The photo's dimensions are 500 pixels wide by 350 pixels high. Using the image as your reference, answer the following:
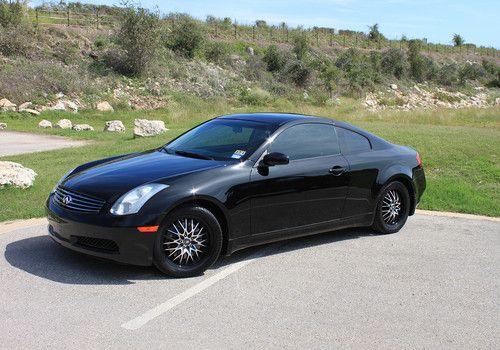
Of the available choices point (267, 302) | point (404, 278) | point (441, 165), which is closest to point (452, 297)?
point (404, 278)

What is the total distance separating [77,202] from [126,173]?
55 cm

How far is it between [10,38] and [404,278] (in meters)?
32.8

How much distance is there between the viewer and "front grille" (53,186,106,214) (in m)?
5.45

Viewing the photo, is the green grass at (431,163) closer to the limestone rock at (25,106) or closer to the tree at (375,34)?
the limestone rock at (25,106)

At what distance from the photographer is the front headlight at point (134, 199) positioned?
5362 mm

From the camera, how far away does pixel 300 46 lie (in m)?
55.9

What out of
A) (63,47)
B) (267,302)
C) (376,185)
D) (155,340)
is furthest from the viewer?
(63,47)

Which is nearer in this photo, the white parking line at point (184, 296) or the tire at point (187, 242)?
the white parking line at point (184, 296)

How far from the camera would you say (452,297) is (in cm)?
529

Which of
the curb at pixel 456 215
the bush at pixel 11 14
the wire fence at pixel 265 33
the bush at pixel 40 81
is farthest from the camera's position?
the wire fence at pixel 265 33

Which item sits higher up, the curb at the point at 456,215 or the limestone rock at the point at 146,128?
the limestone rock at the point at 146,128

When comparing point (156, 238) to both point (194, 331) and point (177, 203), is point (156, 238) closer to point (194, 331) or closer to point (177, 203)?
point (177, 203)

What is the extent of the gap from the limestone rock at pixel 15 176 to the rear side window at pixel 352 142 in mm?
4887

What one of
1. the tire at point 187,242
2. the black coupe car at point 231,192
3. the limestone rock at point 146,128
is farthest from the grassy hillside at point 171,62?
the tire at point 187,242
